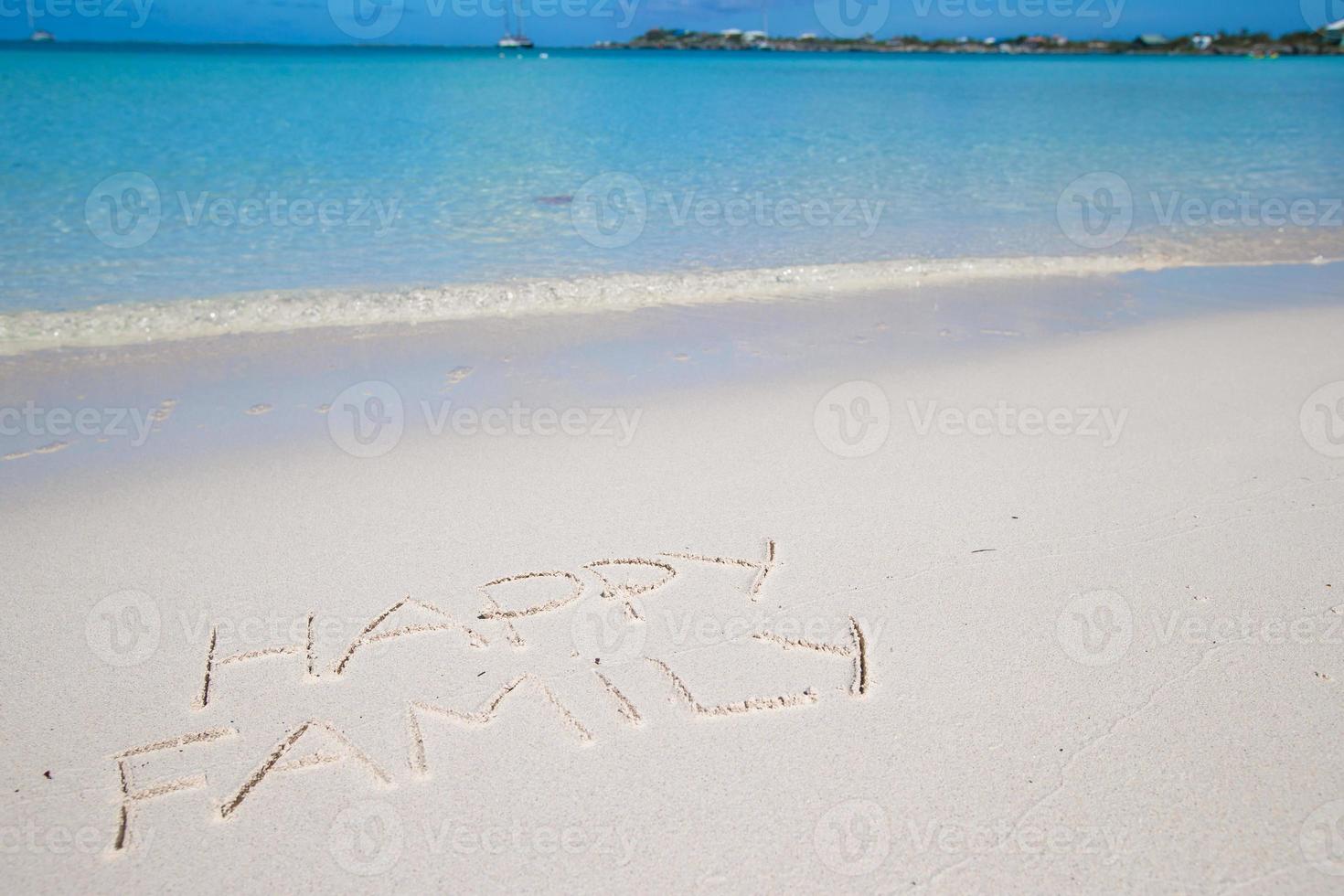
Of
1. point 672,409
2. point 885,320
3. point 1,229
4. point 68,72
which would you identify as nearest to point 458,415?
point 672,409

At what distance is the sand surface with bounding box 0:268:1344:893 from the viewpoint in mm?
1907

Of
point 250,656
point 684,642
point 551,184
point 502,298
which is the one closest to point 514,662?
point 684,642

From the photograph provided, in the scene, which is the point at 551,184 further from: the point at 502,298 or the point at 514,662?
the point at 514,662

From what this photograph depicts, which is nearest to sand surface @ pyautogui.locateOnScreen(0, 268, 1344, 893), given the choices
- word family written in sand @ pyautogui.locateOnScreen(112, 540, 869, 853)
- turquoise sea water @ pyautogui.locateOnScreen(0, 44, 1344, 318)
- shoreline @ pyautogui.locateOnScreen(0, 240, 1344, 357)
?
word family written in sand @ pyautogui.locateOnScreen(112, 540, 869, 853)

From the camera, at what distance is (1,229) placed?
7988 mm

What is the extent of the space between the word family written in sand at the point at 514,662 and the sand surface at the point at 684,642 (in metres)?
0.01

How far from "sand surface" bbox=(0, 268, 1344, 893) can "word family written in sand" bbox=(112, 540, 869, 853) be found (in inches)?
0.4

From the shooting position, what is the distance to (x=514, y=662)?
2.45 meters

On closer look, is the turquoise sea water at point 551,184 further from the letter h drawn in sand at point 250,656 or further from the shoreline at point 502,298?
the letter h drawn in sand at point 250,656

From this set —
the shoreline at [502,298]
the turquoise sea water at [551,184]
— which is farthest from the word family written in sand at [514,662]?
the turquoise sea water at [551,184]

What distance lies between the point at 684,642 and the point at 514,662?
1.63 ft

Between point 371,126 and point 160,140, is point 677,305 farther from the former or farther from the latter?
point 371,126

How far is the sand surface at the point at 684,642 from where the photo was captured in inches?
75.1

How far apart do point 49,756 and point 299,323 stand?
4.23m
